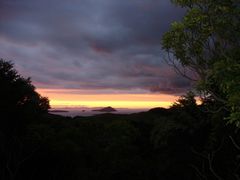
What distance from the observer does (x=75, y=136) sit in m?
72.4

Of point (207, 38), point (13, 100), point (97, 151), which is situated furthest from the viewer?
point (97, 151)

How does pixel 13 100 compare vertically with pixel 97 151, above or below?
above

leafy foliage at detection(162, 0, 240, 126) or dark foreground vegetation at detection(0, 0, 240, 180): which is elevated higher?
leafy foliage at detection(162, 0, 240, 126)

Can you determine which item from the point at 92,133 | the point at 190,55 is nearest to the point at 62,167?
the point at 92,133

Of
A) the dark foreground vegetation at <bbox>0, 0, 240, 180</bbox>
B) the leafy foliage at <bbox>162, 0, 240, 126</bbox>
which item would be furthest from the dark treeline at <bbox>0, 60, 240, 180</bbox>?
the leafy foliage at <bbox>162, 0, 240, 126</bbox>

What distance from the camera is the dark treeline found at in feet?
182

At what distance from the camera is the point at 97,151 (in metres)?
73.6

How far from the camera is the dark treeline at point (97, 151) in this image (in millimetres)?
55531

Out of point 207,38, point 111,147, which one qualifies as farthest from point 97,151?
point 207,38

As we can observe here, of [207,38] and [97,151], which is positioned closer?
[207,38]

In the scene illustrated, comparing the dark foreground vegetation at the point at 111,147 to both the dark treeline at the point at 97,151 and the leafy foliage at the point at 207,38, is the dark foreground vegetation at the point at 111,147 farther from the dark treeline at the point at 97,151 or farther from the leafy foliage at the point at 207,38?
the leafy foliage at the point at 207,38

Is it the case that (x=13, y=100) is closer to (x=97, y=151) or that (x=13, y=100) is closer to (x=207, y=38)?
(x=97, y=151)

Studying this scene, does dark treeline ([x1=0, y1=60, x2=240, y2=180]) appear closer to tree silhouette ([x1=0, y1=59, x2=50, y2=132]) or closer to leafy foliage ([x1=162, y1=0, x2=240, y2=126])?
tree silhouette ([x1=0, y1=59, x2=50, y2=132])

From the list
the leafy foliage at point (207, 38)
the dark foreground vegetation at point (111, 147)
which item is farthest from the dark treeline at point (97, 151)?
the leafy foliage at point (207, 38)
